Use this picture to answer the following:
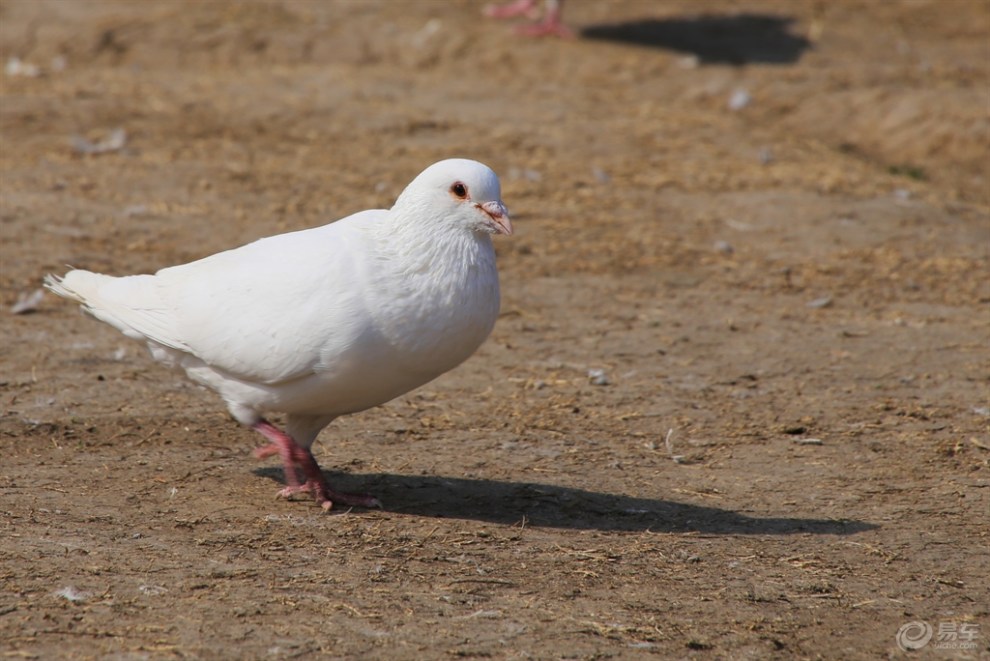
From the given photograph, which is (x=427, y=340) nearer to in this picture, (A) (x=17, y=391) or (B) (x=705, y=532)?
(B) (x=705, y=532)

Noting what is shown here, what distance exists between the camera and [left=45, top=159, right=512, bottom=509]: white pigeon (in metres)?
3.93

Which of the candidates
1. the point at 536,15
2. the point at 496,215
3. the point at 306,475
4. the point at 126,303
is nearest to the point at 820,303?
the point at 496,215

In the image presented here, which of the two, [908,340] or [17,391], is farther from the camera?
[908,340]

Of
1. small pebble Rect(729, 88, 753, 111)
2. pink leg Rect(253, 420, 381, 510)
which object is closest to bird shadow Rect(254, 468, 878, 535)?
pink leg Rect(253, 420, 381, 510)

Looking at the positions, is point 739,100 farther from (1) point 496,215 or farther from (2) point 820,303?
(1) point 496,215

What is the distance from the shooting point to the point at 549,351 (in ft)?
20.3

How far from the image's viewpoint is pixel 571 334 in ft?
21.0

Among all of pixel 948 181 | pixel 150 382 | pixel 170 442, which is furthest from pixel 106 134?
pixel 948 181

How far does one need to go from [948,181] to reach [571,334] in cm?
438

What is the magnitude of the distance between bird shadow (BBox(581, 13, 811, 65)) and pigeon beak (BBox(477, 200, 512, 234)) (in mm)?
7871

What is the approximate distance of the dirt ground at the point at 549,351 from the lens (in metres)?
3.63

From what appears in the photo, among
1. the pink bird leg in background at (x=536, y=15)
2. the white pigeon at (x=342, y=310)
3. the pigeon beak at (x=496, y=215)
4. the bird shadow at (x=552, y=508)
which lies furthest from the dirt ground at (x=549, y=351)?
the pigeon beak at (x=496, y=215)

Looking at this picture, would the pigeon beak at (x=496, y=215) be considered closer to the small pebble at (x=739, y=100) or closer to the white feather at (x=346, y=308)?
the white feather at (x=346, y=308)

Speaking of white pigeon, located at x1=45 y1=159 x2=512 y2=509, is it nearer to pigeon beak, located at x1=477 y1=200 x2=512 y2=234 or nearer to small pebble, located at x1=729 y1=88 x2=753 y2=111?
pigeon beak, located at x1=477 y1=200 x2=512 y2=234
